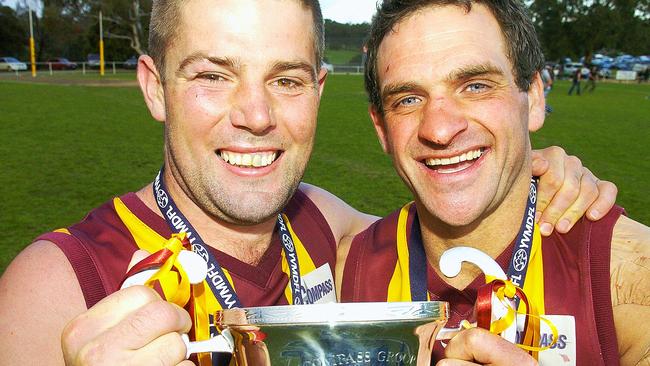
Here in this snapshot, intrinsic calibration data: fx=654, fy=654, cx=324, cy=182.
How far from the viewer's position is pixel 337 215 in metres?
3.67

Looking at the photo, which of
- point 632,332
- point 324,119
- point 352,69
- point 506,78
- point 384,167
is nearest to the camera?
point 632,332

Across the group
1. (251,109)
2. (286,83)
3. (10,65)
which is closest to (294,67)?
(286,83)

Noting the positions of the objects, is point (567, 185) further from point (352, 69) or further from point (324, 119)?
point (352, 69)

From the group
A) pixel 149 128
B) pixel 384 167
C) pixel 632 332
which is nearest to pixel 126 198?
pixel 632 332

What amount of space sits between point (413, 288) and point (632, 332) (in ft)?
2.78

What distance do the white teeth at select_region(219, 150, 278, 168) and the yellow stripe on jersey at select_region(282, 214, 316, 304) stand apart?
0.50 meters

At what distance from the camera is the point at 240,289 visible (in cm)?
277

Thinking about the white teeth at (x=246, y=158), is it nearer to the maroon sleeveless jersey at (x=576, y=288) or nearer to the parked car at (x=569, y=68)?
the maroon sleeveless jersey at (x=576, y=288)

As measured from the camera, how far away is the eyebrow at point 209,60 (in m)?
2.52

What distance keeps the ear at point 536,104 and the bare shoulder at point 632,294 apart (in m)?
0.68

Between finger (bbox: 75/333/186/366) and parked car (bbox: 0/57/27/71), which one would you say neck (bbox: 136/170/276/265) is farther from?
parked car (bbox: 0/57/27/71)

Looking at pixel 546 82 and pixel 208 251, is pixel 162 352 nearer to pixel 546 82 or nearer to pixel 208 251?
pixel 208 251

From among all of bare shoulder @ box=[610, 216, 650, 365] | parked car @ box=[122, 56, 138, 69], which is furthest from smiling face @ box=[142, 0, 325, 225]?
parked car @ box=[122, 56, 138, 69]

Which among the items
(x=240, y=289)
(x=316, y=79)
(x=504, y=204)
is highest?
(x=316, y=79)
